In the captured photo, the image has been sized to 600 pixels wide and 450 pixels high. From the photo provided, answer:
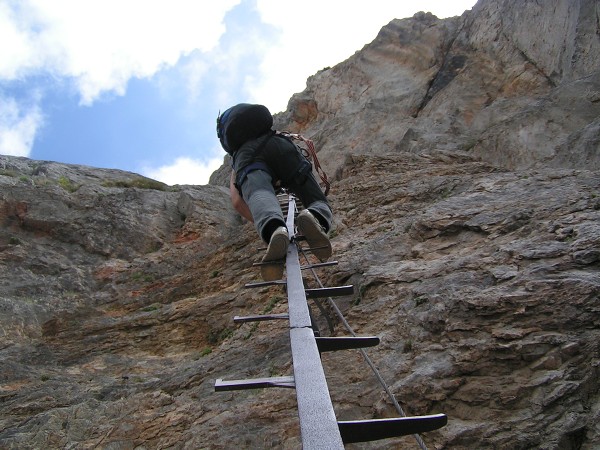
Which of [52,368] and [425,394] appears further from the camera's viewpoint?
[52,368]

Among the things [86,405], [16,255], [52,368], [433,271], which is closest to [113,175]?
[16,255]

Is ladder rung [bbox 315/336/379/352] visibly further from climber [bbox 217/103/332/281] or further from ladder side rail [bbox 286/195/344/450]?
climber [bbox 217/103/332/281]

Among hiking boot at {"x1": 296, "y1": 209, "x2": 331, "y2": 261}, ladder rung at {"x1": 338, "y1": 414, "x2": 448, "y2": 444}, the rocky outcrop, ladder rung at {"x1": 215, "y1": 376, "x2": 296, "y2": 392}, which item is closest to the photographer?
ladder rung at {"x1": 338, "y1": 414, "x2": 448, "y2": 444}

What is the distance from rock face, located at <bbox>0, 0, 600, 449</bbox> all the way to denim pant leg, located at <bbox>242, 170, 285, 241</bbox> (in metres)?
1.40

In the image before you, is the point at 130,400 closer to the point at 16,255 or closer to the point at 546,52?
the point at 16,255

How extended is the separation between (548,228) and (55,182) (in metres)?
16.6

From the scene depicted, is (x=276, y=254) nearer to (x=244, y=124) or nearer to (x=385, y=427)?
(x=244, y=124)

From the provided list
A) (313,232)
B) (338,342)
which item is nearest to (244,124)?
(313,232)

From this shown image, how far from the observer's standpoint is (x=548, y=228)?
6672 millimetres

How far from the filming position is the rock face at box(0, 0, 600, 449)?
15.8 feet

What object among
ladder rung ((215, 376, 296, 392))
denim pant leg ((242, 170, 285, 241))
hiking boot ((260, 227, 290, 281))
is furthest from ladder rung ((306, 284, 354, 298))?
ladder rung ((215, 376, 296, 392))

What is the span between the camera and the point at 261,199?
544 cm

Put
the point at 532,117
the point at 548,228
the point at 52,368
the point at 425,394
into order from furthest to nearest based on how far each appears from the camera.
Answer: the point at 532,117
the point at 52,368
the point at 548,228
the point at 425,394

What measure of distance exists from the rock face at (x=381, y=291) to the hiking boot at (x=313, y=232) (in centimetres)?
79
